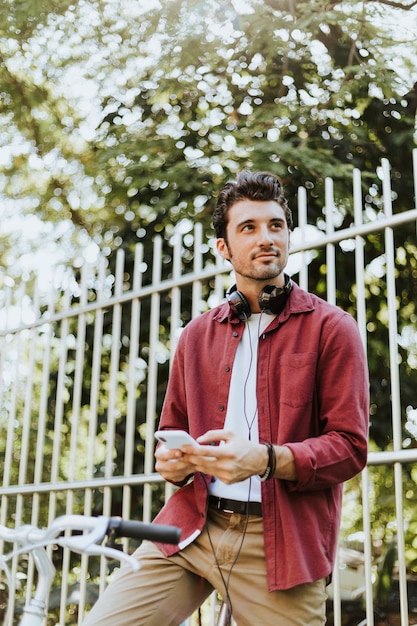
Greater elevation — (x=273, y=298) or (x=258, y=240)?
(x=258, y=240)

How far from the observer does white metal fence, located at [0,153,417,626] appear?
11.5ft

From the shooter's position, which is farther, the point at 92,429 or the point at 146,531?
the point at 92,429

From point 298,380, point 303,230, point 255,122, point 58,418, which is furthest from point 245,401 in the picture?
point 255,122

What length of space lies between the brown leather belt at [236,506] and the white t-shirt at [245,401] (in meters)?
0.01

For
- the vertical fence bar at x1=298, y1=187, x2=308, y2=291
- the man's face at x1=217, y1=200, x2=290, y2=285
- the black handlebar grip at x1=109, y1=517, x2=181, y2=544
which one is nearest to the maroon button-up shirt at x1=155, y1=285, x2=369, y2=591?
the man's face at x1=217, y1=200, x2=290, y2=285

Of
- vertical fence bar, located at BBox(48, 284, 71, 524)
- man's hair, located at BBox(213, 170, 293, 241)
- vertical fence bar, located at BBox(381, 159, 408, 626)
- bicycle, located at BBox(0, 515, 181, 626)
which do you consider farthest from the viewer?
Answer: vertical fence bar, located at BBox(48, 284, 71, 524)

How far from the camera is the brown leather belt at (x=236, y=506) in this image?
225 centimetres

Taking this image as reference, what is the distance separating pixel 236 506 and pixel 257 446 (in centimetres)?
35

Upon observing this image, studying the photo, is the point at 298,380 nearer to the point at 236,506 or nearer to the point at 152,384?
the point at 236,506

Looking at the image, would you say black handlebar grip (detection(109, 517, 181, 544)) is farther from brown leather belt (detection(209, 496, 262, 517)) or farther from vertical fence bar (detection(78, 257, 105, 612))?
vertical fence bar (detection(78, 257, 105, 612))

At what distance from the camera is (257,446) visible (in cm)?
202

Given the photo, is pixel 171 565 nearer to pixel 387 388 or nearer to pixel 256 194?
pixel 256 194

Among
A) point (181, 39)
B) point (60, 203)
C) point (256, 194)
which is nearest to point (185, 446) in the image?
point (256, 194)

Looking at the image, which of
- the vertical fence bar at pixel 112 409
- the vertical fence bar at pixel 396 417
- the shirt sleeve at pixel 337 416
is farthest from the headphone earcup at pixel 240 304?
the vertical fence bar at pixel 112 409
